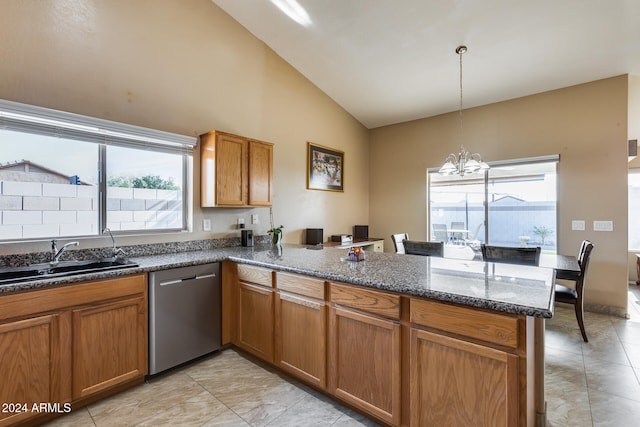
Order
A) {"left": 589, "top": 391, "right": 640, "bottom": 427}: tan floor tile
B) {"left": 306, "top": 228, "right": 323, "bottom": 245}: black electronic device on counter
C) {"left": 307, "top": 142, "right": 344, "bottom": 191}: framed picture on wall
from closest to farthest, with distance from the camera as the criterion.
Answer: {"left": 589, "top": 391, "right": 640, "bottom": 427}: tan floor tile < {"left": 306, "top": 228, "right": 323, "bottom": 245}: black electronic device on counter < {"left": 307, "top": 142, "right": 344, "bottom": 191}: framed picture on wall

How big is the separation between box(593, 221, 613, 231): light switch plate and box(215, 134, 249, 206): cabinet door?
14.3 ft

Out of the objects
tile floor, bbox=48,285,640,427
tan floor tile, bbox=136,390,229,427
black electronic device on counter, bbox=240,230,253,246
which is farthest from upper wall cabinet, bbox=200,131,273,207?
tan floor tile, bbox=136,390,229,427

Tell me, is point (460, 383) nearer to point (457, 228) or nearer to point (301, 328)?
point (301, 328)

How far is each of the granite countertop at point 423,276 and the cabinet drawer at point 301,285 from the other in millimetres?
56

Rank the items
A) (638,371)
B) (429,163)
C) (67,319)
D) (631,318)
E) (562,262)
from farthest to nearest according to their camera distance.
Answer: (429,163), (631,318), (562,262), (638,371), (67,319)

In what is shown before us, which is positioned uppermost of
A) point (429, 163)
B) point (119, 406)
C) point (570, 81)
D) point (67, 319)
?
point (570, 81)

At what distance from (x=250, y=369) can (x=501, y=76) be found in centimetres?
439

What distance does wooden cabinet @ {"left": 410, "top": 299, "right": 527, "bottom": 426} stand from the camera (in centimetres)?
127

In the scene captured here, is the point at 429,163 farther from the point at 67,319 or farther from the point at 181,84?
the point at 67,319

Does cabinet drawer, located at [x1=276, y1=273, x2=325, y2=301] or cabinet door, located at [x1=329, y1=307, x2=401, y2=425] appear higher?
cabinet drawer, located at [x1=276, y1=273, x2=325, y2=301]

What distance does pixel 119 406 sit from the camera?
2012mm

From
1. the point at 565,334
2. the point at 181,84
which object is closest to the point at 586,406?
the point at 565,334

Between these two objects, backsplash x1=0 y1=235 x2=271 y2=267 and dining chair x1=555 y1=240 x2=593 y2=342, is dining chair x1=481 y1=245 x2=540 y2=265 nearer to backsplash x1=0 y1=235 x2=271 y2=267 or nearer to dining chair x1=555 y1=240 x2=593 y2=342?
dining chair x1=555 y1=240 x2=593 y2=342

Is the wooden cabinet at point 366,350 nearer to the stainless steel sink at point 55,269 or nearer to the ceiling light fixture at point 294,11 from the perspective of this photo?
the stainless steel sink at point 55,269
